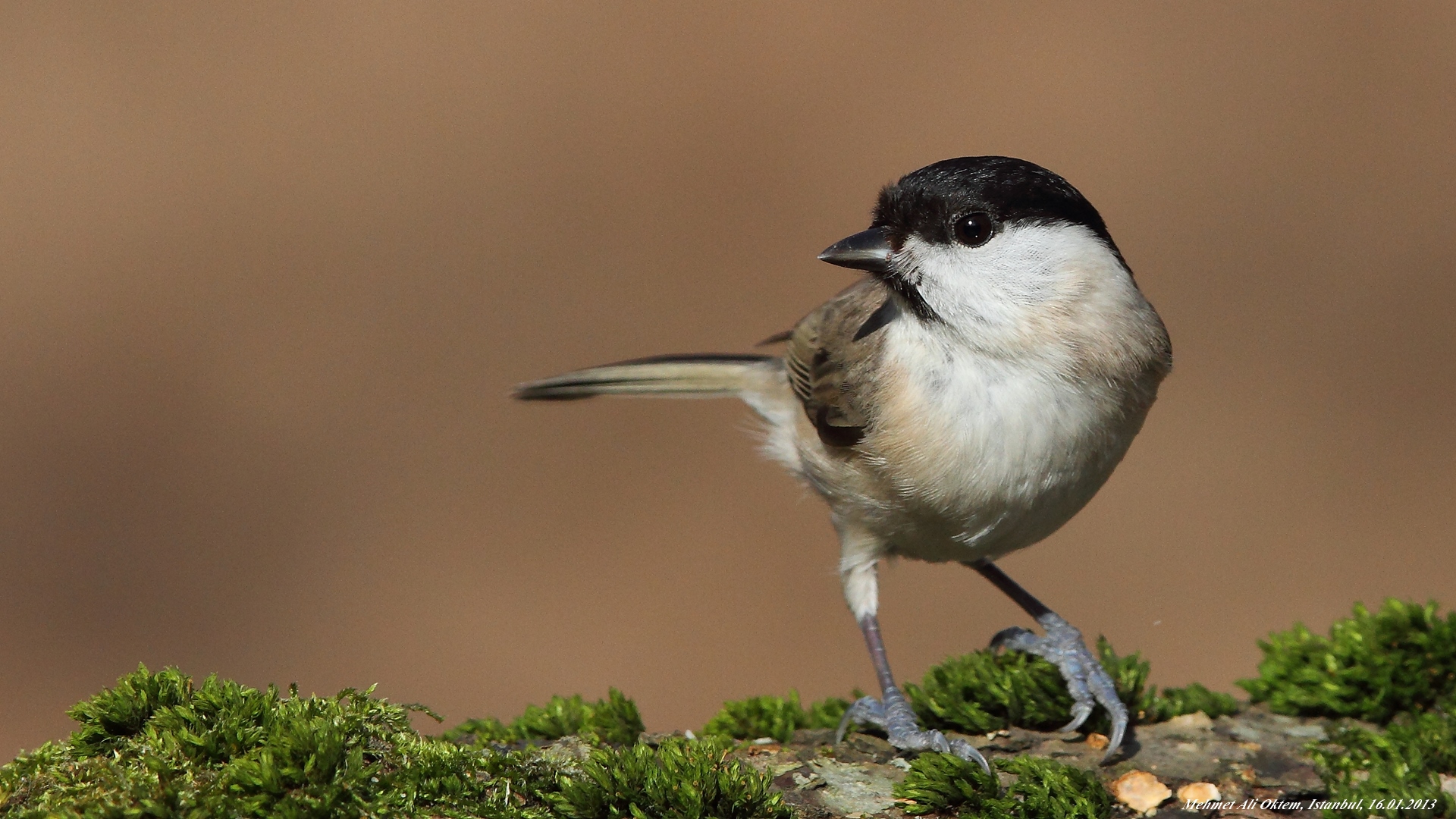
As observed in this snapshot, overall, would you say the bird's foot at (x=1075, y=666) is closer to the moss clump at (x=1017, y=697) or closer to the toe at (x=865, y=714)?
the moss clump at (x=1017, y=697)

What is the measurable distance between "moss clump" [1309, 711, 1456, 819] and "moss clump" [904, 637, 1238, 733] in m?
0.34

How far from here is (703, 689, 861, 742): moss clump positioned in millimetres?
3359

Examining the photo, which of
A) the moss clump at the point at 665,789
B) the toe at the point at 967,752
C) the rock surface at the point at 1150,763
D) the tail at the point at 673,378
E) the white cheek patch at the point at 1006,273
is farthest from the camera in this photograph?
the tail at the point at 673,378

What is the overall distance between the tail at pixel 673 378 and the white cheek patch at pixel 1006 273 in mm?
1461

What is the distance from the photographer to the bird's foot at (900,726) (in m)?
3.14

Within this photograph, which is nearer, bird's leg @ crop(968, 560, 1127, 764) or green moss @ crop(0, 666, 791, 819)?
green moss @ crop(0, 666, 791, 819)

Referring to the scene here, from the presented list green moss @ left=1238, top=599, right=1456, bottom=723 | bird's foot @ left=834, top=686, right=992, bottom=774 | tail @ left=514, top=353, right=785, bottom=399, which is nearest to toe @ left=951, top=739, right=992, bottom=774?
bird's foot @ left=834, top=686, right=992, bottom=774

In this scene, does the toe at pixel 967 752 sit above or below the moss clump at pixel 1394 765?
above

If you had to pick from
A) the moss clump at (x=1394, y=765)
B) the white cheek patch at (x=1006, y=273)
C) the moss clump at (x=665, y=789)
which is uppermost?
the white cheek patch at (x=1006, y=273)

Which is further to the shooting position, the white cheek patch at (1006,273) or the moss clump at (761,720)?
the moss clump at (761,720)

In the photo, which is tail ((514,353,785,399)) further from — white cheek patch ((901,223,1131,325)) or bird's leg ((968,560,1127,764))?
white cheek patch ((901,223,1131,325))

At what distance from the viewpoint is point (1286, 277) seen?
816cm

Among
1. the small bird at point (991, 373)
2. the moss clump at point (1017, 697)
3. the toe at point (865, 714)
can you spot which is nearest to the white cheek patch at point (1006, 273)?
the small bird at point (991, 373)

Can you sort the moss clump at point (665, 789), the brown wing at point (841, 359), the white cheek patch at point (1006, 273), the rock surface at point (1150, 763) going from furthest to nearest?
the brown wing at point (841, 359) → the white cheek patch at point (1006, 273) → the rock surface at point (1150, 763) → the moss clump at point (665, 789)
